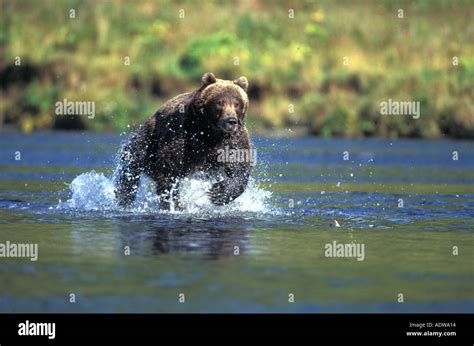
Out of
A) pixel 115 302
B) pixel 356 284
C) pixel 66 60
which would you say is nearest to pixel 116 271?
pixel 115 302

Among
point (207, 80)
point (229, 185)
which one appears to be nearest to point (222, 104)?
point (207, 80)

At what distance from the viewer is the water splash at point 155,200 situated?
12.9 metres

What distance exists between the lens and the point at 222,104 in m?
12.7

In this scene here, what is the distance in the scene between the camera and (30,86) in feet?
115

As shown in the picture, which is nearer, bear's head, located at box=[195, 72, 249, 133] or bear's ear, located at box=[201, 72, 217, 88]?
bear's head, located at box=[195, 72, 249, 133]

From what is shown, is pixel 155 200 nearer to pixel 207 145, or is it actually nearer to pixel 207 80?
pixel 207 145

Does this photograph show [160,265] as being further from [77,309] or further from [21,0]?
[21,0]

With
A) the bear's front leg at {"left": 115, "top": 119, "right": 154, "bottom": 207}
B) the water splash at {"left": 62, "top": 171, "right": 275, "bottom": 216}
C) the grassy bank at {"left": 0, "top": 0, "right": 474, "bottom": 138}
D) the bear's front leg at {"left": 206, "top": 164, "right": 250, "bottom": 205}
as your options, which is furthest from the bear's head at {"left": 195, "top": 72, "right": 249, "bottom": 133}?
the grassy bank at {"left": 0, "top": 0, "right": 474, "bottom": 138}

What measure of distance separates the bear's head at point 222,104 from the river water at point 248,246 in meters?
0.84
